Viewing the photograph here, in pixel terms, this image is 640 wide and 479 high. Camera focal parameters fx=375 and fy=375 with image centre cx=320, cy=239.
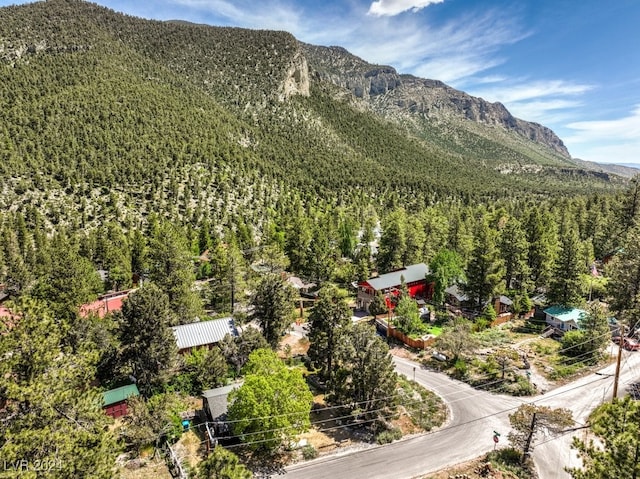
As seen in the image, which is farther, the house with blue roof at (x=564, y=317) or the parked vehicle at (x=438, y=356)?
the house with blue roof at (x=564, y=317)

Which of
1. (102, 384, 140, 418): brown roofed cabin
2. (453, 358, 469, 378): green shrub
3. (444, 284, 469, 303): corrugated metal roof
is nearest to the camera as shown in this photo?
(102, 384, 140, 418): brown roofed cabin

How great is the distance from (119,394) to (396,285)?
3892 centimetres

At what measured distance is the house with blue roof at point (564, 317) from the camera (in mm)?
45469

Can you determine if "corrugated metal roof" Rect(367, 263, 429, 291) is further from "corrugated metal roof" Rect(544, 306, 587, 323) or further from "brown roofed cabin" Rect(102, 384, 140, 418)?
"brown roofed cabin" Rect(102, 384, 140, 418)

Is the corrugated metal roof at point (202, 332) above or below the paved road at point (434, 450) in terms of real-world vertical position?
above

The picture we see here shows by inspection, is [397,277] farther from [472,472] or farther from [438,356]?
[472,472]

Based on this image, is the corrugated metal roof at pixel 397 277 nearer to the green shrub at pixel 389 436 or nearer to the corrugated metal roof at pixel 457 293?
the corrugated metal roof at pixel 457 293

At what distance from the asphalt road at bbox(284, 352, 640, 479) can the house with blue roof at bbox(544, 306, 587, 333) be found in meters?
8.83

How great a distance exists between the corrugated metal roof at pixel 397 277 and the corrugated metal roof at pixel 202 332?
76.2 feet

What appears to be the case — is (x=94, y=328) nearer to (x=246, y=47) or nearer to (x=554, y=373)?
(x=554, y=373)

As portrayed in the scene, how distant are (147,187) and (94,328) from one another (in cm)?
6317

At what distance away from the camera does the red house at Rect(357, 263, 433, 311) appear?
56375 mm

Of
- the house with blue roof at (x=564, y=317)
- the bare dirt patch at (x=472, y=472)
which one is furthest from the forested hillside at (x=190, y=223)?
the bare dirt patch at (x=472, y=472)

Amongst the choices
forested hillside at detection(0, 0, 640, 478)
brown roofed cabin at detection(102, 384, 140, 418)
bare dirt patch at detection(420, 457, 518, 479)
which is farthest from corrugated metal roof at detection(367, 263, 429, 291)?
brown roofed cabin at detection(102, 384, 140, 418)
